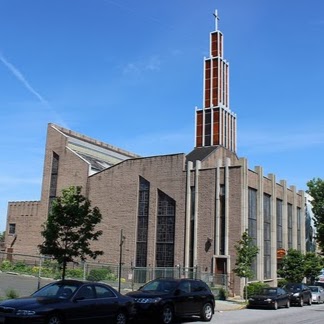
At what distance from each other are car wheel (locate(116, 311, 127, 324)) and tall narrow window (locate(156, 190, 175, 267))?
2684 centimetres

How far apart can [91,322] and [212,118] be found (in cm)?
4387

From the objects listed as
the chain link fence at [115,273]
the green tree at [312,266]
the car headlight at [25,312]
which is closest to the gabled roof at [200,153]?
the green tree at [312,266]

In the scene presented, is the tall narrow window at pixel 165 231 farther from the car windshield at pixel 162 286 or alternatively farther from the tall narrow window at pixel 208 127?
the car windshield at pixel 162 286

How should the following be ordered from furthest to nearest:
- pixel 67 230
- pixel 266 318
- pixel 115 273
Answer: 1. pixel 115 273
2. pixel 266 318
3. pixel 67 230

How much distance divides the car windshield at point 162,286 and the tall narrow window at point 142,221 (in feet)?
81.3

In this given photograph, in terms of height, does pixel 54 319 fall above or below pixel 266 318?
above

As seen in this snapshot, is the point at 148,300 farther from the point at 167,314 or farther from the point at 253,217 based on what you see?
the point at 253,217

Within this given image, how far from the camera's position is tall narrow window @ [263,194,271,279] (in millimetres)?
43094

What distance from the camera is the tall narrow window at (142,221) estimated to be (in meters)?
43.1

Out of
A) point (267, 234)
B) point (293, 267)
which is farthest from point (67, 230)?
point (293, 267)

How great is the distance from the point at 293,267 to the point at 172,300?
97.4 feet

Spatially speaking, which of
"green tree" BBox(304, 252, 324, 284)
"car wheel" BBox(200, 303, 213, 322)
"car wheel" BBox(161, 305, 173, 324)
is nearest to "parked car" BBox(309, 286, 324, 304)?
"green tree" BBox(304, 252, 324, 284)

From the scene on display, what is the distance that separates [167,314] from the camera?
16.6 meters

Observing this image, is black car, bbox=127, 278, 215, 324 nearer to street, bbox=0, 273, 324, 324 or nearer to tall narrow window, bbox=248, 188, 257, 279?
street, bbox=0, 273, 324, 324
